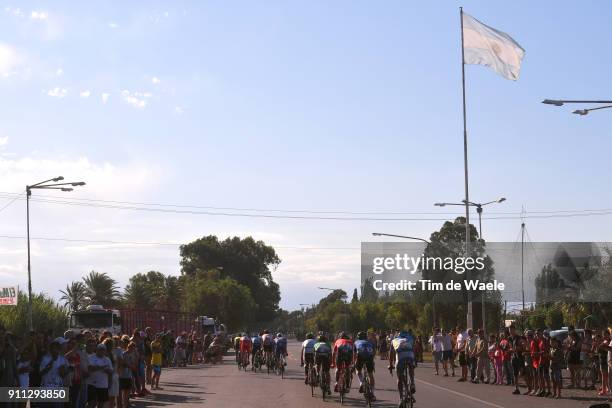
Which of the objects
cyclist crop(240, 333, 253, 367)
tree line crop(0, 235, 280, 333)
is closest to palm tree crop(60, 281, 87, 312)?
tree line crop(0, 235, 280, 333)

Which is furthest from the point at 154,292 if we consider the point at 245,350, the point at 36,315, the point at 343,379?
the point at 343,379

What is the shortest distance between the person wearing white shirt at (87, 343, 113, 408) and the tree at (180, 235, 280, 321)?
10879 cm

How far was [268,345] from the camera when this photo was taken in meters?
37.7

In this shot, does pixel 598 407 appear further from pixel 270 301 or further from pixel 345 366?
pixel 270 301

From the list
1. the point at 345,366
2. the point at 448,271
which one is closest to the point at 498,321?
the point at 448,271

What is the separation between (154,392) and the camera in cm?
2750

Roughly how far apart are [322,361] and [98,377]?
334 inches

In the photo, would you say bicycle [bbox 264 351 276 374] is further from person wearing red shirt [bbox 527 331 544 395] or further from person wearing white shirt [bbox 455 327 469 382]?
person wearing red shirt [bbox 527 331 544 395]

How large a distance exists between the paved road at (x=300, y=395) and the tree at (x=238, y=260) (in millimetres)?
95458

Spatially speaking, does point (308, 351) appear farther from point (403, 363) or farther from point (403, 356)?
point (403, 363)

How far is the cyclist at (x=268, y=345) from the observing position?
37469 mm

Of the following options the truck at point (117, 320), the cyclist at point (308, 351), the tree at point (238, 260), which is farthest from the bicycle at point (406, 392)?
the tree at point (238, 260)

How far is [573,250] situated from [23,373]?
52466 millimetres

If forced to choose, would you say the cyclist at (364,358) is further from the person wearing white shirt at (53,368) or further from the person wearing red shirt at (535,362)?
the person wearing white shirt at (53,368)
